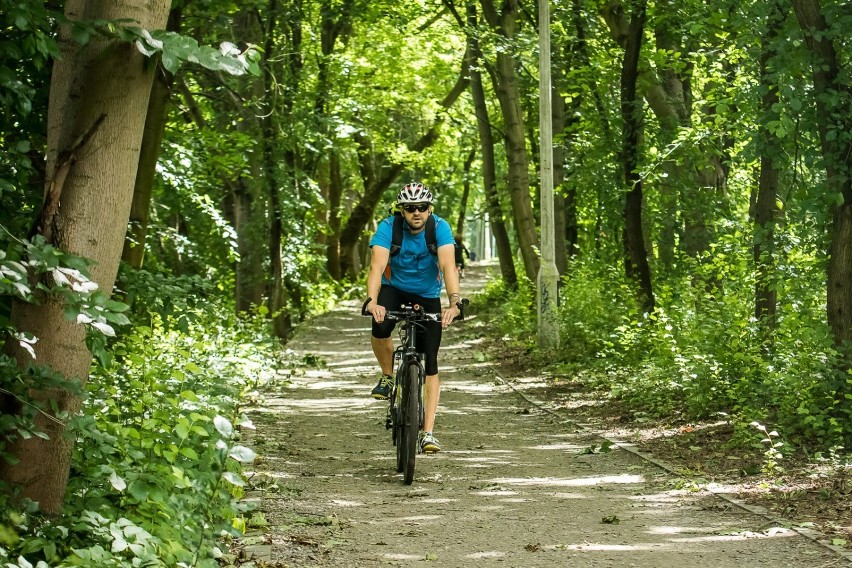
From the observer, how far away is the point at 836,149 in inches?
371

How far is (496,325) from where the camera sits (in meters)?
24.8

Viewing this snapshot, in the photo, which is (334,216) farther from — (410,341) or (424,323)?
(410,341)

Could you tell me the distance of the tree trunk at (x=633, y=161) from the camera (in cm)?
1590

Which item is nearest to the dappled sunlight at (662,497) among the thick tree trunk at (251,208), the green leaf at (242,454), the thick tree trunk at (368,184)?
the green leaf at (242,454)

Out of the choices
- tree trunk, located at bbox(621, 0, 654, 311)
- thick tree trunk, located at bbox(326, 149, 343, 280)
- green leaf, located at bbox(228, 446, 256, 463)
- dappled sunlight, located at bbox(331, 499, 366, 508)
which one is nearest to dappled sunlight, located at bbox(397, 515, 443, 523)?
dappled sunlight, located at bbox(331, 499, 366, 508)

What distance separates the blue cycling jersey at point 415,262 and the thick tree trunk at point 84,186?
12.2ft

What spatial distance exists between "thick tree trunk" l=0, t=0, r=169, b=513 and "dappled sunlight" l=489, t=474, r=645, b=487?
4.18 meters

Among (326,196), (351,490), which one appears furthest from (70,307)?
(326,196)

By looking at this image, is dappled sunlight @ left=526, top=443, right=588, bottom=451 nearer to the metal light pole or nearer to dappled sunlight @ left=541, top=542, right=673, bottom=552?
dappled sunlight @ left=541, top=542, right=673, bottom=552

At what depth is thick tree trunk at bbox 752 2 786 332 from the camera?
387 inches

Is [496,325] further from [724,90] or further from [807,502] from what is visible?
[807,502]

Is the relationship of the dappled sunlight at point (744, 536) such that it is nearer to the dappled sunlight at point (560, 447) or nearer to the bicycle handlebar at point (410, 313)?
the bicycle handlebar at point (410, 313)

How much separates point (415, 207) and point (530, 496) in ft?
7.74

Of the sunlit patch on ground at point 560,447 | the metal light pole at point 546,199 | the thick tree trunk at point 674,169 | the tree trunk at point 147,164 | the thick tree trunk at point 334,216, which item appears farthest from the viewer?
the thick tree trunk at point 334,216
